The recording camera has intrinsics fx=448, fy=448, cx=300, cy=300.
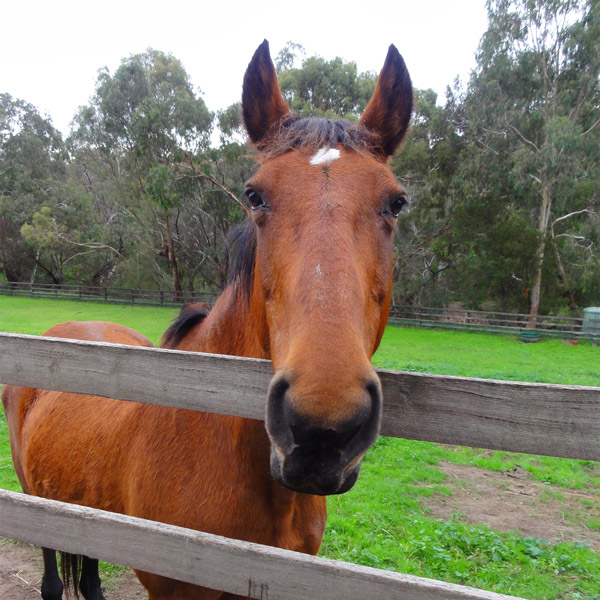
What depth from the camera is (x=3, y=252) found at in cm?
3734

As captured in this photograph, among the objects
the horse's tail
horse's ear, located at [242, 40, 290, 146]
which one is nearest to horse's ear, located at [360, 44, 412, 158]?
horse's ear, located at [242, 40, 290, 146]

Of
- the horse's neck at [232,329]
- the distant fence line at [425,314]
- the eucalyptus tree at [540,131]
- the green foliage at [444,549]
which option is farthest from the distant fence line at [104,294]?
the horse's neck at [232,329]

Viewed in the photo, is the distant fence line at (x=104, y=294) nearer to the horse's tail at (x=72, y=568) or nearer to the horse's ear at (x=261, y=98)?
the horse's tail at (x=72, y=568)

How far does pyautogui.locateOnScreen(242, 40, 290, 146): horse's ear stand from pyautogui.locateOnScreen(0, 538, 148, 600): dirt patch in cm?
361

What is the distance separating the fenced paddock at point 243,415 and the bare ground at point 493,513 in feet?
8.01

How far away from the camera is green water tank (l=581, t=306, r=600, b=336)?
21.7m

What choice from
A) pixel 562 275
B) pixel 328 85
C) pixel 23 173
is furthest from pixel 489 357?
pixel 23 173

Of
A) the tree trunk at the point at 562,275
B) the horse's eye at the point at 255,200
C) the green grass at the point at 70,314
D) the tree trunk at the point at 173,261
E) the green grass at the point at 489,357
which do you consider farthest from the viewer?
the tree trunk at the point at 173,261

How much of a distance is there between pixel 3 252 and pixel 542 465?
139 feet

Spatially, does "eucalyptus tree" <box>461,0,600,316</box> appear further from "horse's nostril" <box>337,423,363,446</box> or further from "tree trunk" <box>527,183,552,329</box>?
"horse's nostril" <box>337,423,363,446</box>

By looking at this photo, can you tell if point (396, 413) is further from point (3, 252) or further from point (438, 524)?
point (3, 252)

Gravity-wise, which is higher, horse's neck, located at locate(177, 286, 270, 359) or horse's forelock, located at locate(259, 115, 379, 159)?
horse's forelock, located at locate(259, 115, 379, 159)

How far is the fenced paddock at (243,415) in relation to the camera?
1.36 m

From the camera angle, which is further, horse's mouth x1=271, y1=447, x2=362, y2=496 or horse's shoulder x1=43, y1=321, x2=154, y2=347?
horse's shoulder x1=43, y1=321, x2=154, y2=347
